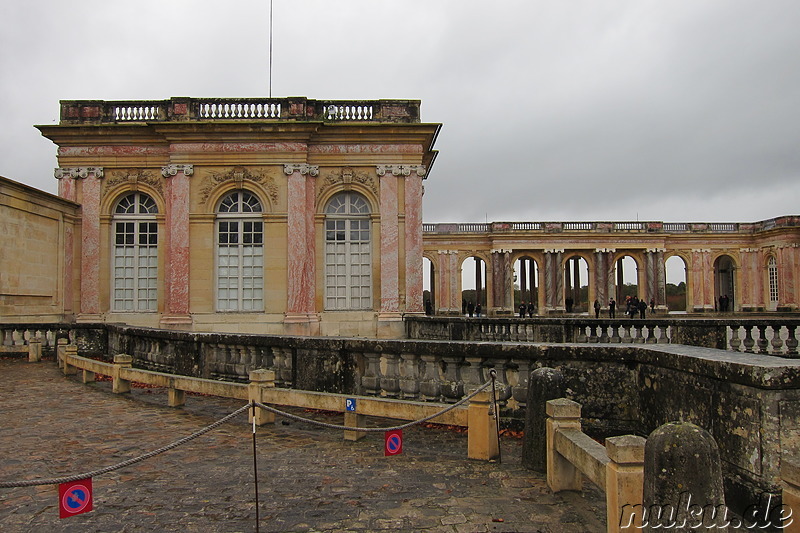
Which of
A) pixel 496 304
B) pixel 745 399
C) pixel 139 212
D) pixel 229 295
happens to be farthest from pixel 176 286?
pixel 496 304

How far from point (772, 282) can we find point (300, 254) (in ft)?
131

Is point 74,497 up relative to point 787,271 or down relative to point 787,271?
down

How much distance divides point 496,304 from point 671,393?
3715 centimetres

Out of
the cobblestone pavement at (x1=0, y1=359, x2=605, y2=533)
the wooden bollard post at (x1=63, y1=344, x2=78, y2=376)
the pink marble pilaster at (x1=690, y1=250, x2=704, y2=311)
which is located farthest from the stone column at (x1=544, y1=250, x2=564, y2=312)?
the cobblestone pavement at (x1=0, y1=359, x2=605, y2=533)

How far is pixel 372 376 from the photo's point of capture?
6859mm

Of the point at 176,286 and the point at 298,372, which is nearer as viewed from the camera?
the point at 298,372

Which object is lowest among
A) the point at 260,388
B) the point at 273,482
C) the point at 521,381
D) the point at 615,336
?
the point at 273,482

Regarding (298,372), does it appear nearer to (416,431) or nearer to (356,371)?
(356,371)

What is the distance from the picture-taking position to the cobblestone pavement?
371 cm

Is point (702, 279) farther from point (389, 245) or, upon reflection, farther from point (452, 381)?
point (452, 381)

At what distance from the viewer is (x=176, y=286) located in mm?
17188

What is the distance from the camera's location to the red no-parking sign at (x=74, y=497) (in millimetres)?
3278

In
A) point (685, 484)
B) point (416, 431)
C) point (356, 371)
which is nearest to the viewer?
point (685, 484)

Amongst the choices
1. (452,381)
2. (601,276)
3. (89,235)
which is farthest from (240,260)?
(601,276)
